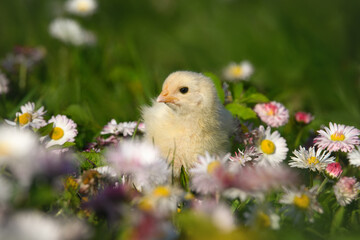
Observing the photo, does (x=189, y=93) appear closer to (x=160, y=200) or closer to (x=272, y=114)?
(x=272, y=114)

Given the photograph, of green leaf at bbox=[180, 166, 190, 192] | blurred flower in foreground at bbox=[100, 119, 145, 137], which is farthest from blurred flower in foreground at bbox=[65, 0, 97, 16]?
green leaf at bbox=[180, 166, 190, 192]

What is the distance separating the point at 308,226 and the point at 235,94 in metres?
1.32

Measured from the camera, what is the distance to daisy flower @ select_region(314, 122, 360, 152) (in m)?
2.40

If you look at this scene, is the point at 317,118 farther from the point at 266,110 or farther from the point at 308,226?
the point at 308,226

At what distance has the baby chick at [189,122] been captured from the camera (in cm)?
257

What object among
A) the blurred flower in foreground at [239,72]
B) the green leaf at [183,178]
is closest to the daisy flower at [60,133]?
the green leaf at [183,178]

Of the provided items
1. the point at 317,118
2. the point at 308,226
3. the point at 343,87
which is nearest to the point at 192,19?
the point at 343,87

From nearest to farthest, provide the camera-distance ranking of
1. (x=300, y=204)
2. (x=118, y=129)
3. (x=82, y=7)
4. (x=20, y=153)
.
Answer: (x=20, y=153), (x=300, y=204), (x=118, y=129), (x=82, y=7)

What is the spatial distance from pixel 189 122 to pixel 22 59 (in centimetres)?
194

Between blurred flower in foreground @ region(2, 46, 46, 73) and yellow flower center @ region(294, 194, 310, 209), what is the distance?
8.84 feet

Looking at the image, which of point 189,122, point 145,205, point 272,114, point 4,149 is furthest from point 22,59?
point 145,205

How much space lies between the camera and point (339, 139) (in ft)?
8.07

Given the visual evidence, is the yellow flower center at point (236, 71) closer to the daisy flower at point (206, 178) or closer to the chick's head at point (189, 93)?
the chick's head at point (189, 93)

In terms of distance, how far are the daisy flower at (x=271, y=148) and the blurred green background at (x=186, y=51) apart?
805mm
